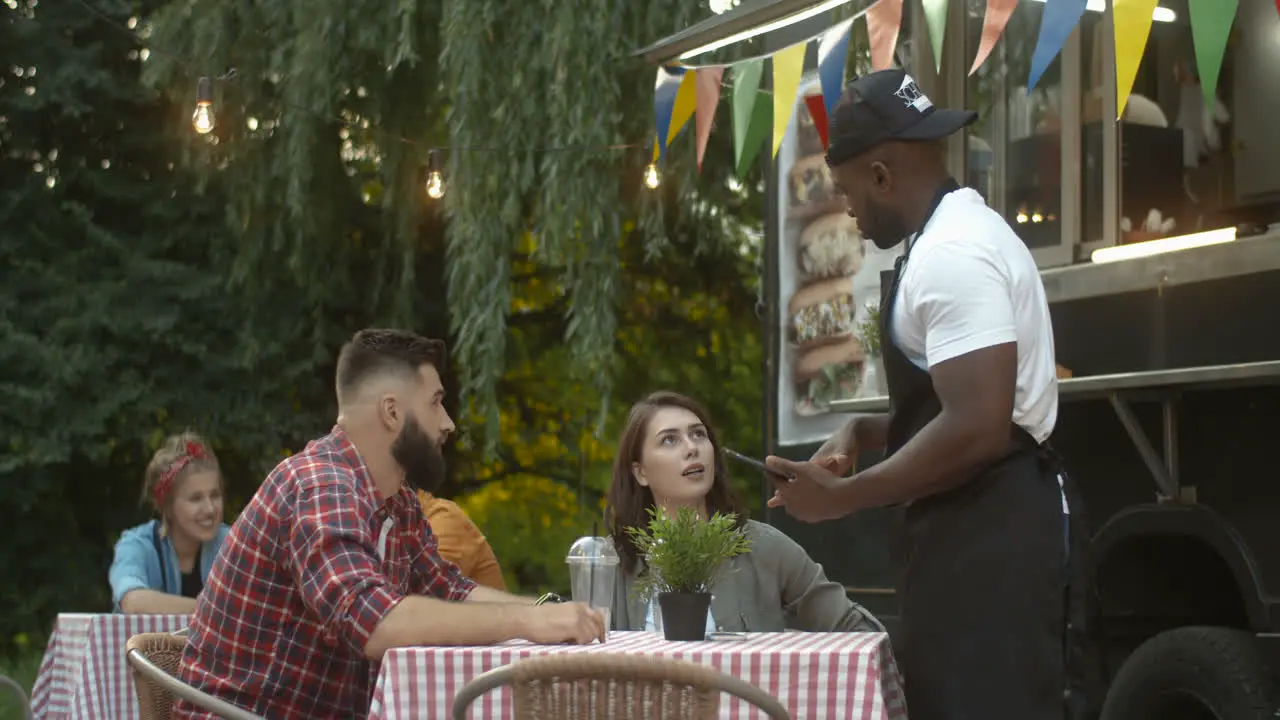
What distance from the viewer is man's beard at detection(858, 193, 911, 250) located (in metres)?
3.27

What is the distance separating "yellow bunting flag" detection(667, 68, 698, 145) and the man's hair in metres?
2.85

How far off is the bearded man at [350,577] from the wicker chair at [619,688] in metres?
0.54

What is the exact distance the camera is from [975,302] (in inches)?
119

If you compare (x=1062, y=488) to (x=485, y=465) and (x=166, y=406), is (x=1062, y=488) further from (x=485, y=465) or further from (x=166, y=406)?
(x=485, y=465)

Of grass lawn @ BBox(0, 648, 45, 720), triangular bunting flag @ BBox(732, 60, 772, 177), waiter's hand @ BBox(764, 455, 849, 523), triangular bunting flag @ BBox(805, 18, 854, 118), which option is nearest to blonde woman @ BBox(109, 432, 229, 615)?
triangular bunting flag @ BBox(732, 60, 772, 177)

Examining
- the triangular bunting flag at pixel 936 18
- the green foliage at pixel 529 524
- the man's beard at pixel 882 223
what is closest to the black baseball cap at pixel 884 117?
the man's beard at pixel 882 223

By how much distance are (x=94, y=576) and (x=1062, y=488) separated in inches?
401

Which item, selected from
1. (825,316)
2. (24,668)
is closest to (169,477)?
(825,316)

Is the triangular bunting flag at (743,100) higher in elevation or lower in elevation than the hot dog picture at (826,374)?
higher

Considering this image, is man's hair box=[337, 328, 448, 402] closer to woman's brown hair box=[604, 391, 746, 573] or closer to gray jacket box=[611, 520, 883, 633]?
gray jacket box=[611, 520, 883, 633]

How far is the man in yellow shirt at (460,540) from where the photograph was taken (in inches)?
241

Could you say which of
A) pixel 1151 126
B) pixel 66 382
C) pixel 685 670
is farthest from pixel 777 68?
pixel 66 382

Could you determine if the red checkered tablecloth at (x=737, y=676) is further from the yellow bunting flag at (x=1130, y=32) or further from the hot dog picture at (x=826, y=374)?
the hot dog picture at (x=826, y=374)

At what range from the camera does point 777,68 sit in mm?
5980
